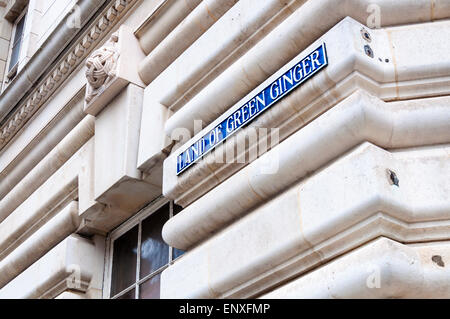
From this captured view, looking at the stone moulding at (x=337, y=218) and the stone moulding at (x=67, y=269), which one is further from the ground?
the stone moulding at (x=67, y=269)

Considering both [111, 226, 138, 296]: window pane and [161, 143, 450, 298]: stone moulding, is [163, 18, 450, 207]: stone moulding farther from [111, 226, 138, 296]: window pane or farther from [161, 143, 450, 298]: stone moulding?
[111, 226, 138, 296]: window pane

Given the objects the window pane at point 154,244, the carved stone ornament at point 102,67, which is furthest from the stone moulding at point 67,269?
the carved stone ornament at point 102,67

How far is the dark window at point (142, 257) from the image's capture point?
24.5 feet

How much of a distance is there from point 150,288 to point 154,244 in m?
0.49

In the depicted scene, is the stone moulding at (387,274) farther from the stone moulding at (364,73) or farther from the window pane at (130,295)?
the window pane at (130,295)

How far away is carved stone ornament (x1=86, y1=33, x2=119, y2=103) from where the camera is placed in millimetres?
8047

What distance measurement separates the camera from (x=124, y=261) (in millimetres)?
8195

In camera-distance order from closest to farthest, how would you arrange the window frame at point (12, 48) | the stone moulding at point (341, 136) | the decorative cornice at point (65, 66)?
1. the stone moulding at point (341, 136)
2. the decorative cornice at point (65, 66)
3. the window frame at point (12, 48)

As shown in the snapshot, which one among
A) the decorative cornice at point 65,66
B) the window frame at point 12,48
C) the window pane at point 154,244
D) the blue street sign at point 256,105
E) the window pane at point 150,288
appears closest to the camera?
the blue street sign at point 256,105

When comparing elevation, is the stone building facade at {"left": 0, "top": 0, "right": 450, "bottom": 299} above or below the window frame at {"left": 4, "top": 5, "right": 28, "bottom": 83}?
below

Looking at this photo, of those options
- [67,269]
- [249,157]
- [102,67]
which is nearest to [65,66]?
[102,67]

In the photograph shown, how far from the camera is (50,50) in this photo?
10.2 meters

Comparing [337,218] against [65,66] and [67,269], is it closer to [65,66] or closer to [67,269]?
[67,269]

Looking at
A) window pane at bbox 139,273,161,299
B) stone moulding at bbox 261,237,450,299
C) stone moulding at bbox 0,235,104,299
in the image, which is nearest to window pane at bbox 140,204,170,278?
window pane at bbox 139,273,161,299
